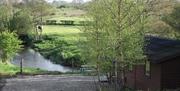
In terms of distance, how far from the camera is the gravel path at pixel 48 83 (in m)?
30.1

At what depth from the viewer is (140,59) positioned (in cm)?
2450

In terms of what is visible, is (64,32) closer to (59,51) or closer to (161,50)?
(59,51)

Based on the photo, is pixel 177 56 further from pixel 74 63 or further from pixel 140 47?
pixel 74 63

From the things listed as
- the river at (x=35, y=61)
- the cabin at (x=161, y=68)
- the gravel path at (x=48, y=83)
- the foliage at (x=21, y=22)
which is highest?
the foliage at (x=21, y=22)

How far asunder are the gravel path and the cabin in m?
4.06

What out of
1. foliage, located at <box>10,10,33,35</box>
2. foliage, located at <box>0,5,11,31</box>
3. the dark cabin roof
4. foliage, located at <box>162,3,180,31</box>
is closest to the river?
foliage, located at <box>0,5,11,31</box>

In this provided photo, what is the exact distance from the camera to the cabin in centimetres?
2506

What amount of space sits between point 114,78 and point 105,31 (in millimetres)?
4609

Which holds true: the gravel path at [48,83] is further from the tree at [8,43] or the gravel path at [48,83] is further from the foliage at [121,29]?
the tree at [8,43]

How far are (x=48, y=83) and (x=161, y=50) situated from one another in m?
9.50

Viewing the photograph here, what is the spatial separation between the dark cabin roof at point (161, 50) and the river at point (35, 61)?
73.1ft

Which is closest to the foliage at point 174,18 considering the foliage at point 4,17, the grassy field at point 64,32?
the grassy field at point 64,32

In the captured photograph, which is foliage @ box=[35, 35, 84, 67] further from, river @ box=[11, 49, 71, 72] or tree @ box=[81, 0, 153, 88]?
tree @ box=[81, 0, 153, 88]

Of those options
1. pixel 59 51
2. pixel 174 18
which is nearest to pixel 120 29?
pixel 174 18
